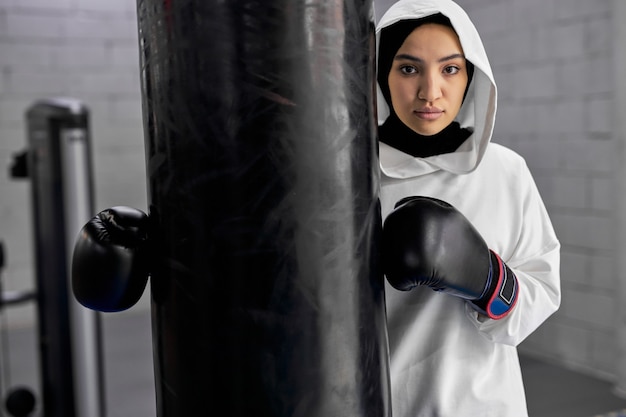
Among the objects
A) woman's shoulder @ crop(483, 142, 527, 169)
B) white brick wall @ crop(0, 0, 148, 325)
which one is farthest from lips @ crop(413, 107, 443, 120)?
white brick wall @ crop(0, 0, 148, 325)

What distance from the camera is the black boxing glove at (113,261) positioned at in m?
0.63

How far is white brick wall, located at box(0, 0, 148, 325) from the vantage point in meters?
4.62

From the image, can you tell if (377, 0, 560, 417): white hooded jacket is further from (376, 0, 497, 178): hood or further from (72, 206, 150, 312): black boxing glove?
(72, 206, 150, 312): black boxing glove

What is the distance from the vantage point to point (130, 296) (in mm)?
651

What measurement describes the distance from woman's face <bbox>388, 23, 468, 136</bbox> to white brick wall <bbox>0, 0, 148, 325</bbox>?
165 inches

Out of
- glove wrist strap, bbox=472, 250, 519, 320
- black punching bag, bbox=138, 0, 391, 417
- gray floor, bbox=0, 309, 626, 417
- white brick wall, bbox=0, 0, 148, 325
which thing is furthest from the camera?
white brick wall, bbox=0, 0, 148, 325

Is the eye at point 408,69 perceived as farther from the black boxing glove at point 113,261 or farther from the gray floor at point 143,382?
the gray floor at point 143,382

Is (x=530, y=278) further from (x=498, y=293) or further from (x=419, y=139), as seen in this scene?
(x=419, y=139)

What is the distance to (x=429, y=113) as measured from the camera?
2.98ft

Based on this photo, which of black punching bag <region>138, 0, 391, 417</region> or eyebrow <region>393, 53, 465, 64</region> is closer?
black punching bag <region>138, 0, 391, 417</region>

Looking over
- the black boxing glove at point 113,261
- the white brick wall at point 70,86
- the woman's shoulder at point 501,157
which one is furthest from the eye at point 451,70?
the white brick wall at point 70,86

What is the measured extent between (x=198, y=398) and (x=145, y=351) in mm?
3604

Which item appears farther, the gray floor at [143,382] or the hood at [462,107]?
the gray floor at [143,382]

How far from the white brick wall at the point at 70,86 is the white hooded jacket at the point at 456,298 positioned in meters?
4.13
